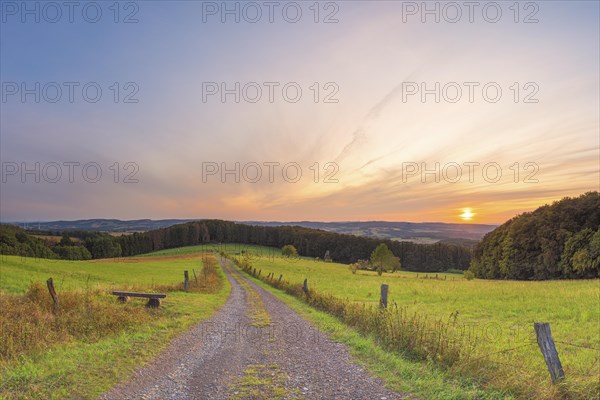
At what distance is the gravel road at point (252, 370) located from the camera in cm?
728

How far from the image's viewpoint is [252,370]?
8.68 m

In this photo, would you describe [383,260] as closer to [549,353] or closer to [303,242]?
[303,242]

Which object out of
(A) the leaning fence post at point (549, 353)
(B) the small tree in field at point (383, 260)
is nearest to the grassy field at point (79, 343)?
(A) the leaning fence post at point (549, 353)

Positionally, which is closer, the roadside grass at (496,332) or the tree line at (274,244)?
the roadside grass at (496,332)

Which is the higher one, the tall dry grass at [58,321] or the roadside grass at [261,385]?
the tall dry grass at [58,321]

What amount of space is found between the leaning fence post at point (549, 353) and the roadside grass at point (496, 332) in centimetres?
18

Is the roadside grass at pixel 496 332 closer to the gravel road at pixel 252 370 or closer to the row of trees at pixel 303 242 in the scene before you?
the gravel road at pixel 252 370

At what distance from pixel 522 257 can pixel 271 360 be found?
7336 cm

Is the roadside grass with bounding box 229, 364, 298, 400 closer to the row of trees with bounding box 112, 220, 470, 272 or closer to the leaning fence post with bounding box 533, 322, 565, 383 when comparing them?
the leaning fence post with bounding box 533, 322, 565, 383

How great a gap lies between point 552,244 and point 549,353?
67306 mm

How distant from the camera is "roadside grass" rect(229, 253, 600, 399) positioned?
7.39m

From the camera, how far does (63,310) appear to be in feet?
42.8

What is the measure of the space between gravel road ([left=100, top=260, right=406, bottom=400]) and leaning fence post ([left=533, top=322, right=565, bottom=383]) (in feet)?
9.60

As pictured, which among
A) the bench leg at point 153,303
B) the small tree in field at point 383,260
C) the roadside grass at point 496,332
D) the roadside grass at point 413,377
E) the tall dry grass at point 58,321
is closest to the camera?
the roadside grass at point 413,377
